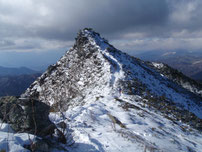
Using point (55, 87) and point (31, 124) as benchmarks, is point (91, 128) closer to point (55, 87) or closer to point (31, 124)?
point (31, 124)

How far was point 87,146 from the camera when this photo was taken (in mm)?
4719

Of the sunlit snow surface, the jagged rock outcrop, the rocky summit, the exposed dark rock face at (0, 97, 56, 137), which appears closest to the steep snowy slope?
the rocky summit

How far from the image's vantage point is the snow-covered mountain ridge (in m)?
5.77

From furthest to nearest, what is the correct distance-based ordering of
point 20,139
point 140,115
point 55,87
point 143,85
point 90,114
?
point 55,87, point 143,85, point 140,115, point 90,114, point 20,139

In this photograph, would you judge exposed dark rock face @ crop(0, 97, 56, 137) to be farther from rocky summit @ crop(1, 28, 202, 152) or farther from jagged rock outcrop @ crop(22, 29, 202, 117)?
jagged rock outcrop @ crop(22, 29, 202, 117)

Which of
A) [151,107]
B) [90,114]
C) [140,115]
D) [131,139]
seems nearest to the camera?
[131,139]

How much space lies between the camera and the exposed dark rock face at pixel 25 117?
4445mm

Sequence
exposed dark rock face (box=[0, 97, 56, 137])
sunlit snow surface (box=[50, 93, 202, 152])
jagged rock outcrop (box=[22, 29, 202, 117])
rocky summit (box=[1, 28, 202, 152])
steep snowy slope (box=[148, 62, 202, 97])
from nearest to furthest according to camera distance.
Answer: exposed dark rock face (box=[0, 97, 56, 137])
sunlit snow surface (box=[50, 93, 202, 152])
rocky summit (box=[1, 28, 202, 152])
jagged rock outcrop (box=[22, 29, 202, 117])
steep snowy slope (box=[148, 62, 202, 97])

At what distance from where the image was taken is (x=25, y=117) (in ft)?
14.6

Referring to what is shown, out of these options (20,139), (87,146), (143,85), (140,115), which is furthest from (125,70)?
(20,139)

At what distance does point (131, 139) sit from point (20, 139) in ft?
14.2

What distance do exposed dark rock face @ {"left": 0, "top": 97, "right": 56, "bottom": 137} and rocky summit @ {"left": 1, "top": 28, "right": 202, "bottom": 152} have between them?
0.48m

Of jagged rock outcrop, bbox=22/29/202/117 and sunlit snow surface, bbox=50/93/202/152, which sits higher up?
jagged rock outcrop, bbox=22/29/202/117

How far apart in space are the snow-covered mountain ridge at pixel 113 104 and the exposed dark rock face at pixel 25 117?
0.70 metres
